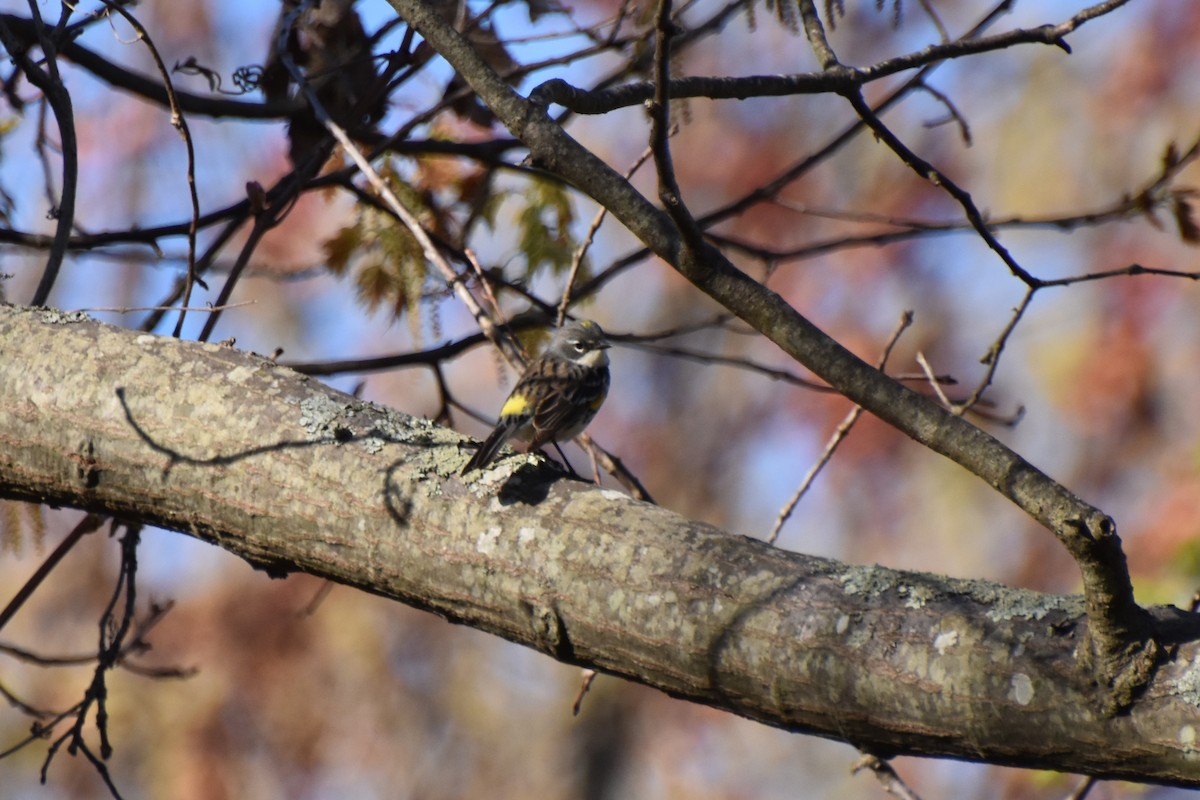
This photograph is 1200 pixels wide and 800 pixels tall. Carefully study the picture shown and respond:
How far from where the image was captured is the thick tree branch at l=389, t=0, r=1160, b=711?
201cm

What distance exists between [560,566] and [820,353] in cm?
77

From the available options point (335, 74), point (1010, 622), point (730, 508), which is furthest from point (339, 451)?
point (730, 508)

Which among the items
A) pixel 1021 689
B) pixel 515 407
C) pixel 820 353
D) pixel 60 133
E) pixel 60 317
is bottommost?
pixel 1021 689

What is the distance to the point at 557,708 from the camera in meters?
14.7

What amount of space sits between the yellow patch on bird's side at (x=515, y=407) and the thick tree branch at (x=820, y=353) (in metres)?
2.97

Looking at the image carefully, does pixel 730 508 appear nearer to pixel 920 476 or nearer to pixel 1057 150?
pixel 920 476

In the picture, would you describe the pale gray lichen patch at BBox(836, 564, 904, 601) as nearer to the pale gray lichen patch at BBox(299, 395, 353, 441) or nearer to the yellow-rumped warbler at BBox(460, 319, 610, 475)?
the pale gray lichen patch at BBox(299, 395, 353, 441)

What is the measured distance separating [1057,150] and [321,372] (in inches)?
500

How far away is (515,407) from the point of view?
5277 mm

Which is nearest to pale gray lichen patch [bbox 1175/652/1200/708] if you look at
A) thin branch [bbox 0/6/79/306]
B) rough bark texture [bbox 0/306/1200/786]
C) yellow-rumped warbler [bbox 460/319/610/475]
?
rough bark texture [bbox 0/306/1200/786]

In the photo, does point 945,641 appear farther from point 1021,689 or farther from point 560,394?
point 560,394

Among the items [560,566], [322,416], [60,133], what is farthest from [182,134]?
[560,566]

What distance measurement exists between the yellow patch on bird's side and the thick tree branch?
297 cm

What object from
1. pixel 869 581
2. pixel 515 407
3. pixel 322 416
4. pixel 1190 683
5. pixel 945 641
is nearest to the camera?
pixel 1190 683
